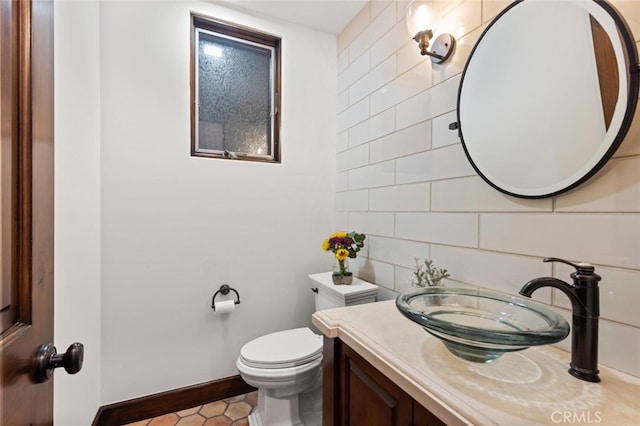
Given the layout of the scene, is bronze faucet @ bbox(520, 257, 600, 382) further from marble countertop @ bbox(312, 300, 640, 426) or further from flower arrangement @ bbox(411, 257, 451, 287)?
flower arrangement @ bbox(411, 257, 451, 287)

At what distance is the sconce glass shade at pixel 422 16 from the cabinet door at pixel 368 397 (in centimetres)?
130

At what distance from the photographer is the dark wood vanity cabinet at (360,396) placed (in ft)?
2.18

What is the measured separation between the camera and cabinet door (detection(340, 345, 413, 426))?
684mm

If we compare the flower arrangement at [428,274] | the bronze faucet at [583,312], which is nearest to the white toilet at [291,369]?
the flower arrangement at [428,274]

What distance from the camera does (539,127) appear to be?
2.75 feet

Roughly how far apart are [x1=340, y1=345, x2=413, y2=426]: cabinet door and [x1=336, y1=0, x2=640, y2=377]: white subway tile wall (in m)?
0.51

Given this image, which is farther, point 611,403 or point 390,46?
point 390,46

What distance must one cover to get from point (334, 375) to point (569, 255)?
790mm

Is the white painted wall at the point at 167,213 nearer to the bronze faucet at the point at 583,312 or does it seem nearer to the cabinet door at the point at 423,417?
the cabinet door at the point at 423,417

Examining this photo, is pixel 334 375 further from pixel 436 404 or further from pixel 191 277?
pixel 191 277

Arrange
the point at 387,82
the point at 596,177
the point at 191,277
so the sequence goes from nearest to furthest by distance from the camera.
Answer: the point at 596,177 → the point at 387,82 → the point at 191,277

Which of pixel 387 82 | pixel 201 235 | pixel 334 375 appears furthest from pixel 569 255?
pixel 201 235

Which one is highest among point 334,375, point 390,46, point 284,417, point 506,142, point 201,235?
point 390,46

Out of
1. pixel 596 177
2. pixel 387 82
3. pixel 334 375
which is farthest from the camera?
pixel 387 82
